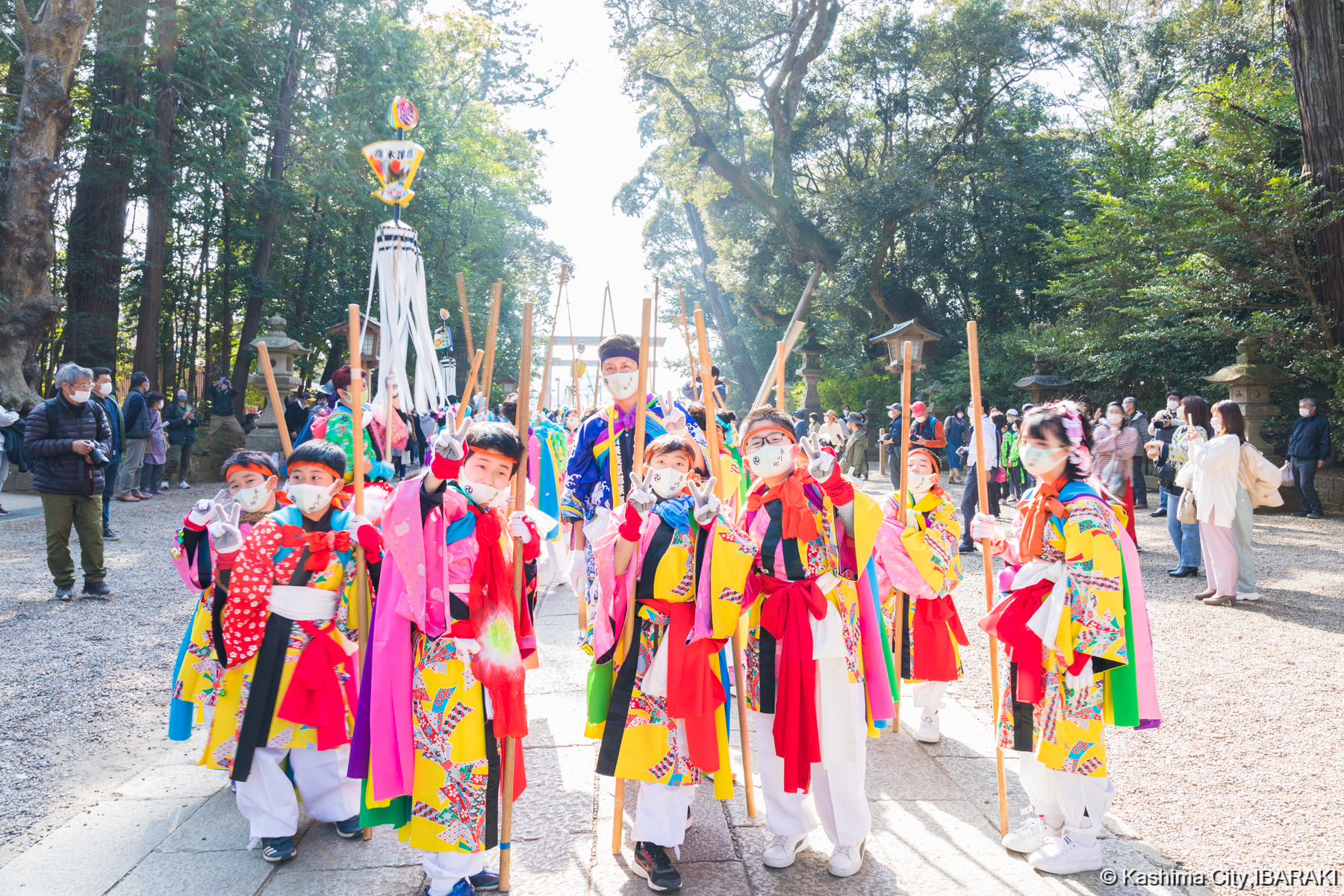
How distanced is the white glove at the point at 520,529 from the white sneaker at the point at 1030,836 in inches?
78.7

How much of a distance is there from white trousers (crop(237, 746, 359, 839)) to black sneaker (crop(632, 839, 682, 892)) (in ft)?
3.36

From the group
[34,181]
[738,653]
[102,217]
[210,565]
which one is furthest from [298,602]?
[102,217]

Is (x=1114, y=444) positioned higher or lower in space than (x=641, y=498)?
higher

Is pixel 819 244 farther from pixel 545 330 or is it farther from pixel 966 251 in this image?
pixel 545 330

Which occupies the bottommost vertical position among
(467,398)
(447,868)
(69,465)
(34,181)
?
(447,868)

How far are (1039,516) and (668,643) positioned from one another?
1389 mm

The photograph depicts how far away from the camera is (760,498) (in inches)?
114

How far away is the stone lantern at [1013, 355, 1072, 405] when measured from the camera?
15.5 metres

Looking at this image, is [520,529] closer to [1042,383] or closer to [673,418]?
[673,418]

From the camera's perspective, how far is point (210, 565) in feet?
10.6

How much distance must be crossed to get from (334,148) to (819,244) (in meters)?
12.3

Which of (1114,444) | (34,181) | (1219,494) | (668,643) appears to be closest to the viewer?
(668,643)

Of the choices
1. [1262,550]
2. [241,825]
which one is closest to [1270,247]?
[1262,550]

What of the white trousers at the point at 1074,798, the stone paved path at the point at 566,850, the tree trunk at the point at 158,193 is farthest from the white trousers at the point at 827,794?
the tree trunk at the point at 158,193
